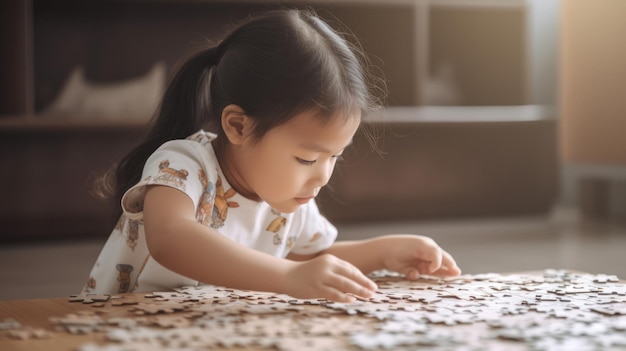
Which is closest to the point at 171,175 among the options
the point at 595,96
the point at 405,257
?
the point at 405,257

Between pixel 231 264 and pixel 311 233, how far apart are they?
44 cm

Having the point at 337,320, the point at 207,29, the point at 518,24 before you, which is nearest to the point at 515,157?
the point at 518,24

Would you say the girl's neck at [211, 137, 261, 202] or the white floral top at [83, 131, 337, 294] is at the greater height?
the girl's neck at [211, 137, 261, 202]

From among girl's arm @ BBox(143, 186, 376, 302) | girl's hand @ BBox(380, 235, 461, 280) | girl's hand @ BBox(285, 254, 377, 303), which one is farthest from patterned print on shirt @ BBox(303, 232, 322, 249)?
girl's hand @ BBox(285, 254, 377, 303)

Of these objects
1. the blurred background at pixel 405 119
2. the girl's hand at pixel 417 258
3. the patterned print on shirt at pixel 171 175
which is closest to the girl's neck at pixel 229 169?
the patterned print on shirt at pixel 171 175

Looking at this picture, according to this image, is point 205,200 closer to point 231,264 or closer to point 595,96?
point 231,264

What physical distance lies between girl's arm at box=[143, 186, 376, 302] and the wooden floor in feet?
3.59

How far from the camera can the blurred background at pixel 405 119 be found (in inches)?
126

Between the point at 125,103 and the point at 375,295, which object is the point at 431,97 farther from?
the point at 375,295

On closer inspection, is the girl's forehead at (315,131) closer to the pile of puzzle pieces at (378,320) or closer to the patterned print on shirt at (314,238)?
the pile of puzzle pieces at (378,320)

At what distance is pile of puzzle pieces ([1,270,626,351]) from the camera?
833 millimetres

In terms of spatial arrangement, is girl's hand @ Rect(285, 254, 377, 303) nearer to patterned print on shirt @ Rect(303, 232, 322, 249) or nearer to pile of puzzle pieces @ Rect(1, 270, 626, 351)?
pile of puzzle pieces @ Rect(1, 270, 626, 351)

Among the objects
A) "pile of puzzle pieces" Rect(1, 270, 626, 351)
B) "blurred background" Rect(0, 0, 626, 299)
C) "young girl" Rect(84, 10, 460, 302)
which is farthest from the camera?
"blurred background" Rect(0, 0, 626, 299)

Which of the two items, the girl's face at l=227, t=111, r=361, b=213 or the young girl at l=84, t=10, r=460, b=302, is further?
the girl's face at l=227, t=111, r=361, b=213
